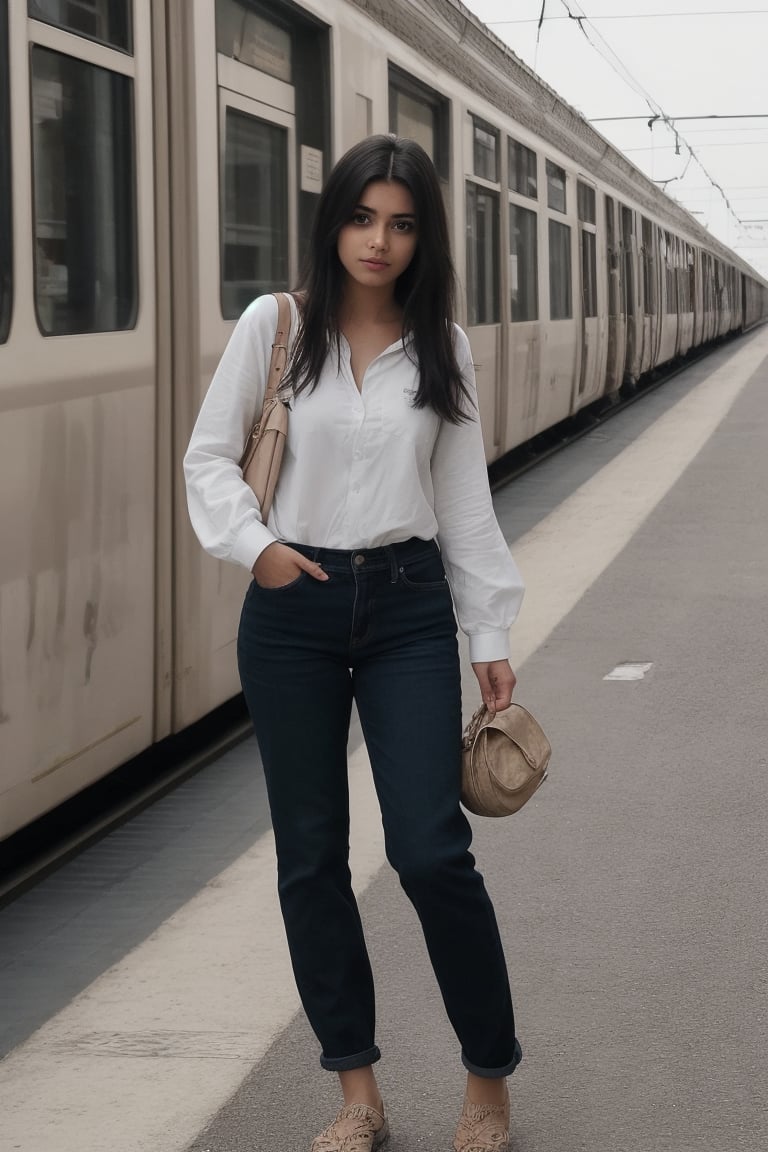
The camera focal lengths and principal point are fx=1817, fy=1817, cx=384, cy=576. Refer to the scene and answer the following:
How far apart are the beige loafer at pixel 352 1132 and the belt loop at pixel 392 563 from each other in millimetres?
905

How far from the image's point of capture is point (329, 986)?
3012 mm

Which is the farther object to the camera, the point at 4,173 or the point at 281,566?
the point at 4,173

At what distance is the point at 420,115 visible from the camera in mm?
8836

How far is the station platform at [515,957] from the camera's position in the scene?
3.24 meters

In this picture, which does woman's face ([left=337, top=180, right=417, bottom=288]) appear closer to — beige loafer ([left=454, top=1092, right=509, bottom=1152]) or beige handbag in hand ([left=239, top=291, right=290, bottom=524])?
beige handbag in hand ([left=239, top=291, right=290, bottom=524])

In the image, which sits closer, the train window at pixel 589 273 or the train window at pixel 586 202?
the train window at pixel 586 202

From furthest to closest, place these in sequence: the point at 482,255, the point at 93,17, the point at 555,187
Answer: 1. the point at 555,187
2. the point at 482,255
3. the point at 93,17

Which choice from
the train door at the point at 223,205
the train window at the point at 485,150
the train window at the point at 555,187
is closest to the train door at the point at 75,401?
the train door at the point at 223,205

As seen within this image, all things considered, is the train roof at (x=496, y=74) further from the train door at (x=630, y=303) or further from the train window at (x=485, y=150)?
the train door at (x=630, y=303)

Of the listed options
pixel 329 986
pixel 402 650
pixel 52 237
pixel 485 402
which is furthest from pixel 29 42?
pixel 485 402

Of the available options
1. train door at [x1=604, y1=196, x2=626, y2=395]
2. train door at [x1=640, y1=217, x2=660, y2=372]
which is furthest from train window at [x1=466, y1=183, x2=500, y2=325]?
train door at [x1=640, y1=217, x2=660, y2=372]

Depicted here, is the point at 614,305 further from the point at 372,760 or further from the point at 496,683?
Answer: the point at 372,760

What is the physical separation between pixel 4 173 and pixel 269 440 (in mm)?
1505

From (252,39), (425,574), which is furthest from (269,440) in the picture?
(252,39)
